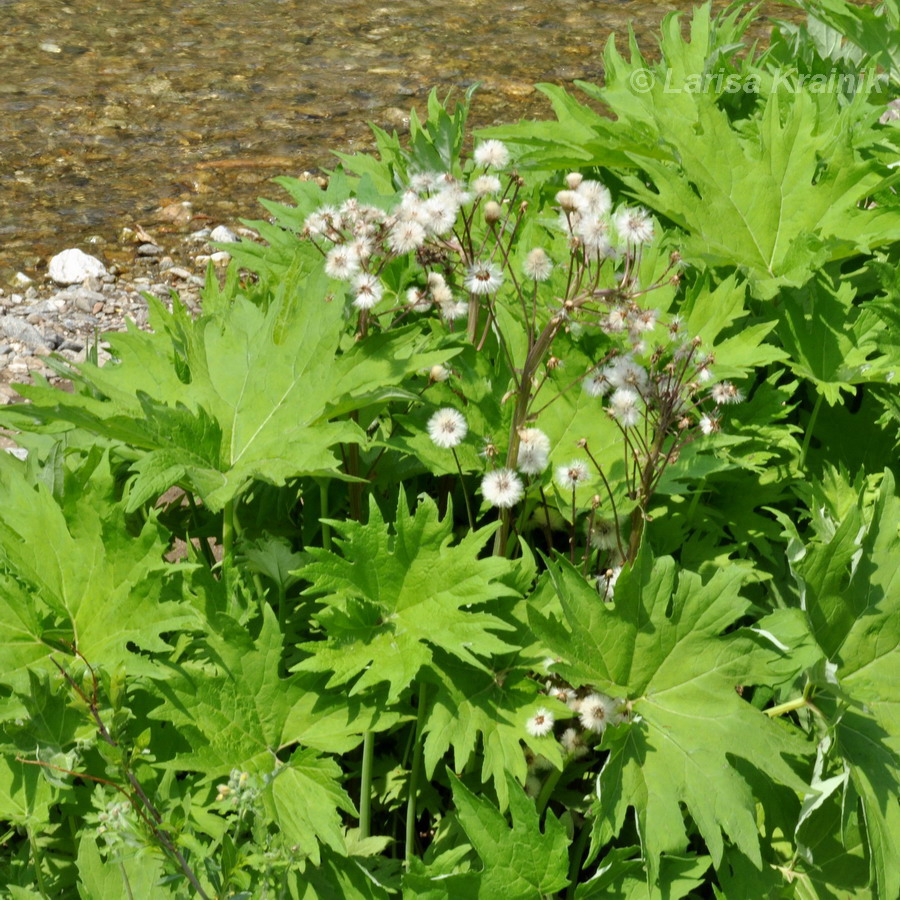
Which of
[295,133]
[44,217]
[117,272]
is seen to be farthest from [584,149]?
[295,133]

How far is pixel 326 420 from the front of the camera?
1.99m

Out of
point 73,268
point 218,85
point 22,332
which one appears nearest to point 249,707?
point 22,332

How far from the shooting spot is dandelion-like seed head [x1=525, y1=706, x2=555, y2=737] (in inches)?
68.3

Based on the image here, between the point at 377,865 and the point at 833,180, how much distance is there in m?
1.78

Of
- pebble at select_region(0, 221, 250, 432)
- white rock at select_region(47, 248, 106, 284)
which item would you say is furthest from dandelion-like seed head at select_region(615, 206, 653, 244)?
white rock at select_region(47, 248, 106, 284)

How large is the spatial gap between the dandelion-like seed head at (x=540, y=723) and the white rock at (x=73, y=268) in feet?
13.2

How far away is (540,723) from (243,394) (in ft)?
2.55

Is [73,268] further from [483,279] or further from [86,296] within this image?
[483,279]

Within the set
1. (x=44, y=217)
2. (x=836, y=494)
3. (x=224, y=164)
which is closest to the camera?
(x=836, y=494)

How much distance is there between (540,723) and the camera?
175 cm

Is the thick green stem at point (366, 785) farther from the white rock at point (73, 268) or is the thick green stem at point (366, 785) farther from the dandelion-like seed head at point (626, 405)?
the white rock at point (73, 268)

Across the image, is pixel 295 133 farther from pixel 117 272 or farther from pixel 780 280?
pixel 780 280

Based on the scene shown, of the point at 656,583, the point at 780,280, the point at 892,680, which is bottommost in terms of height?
the point at 892,680

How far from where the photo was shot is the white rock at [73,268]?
16.9 ft
